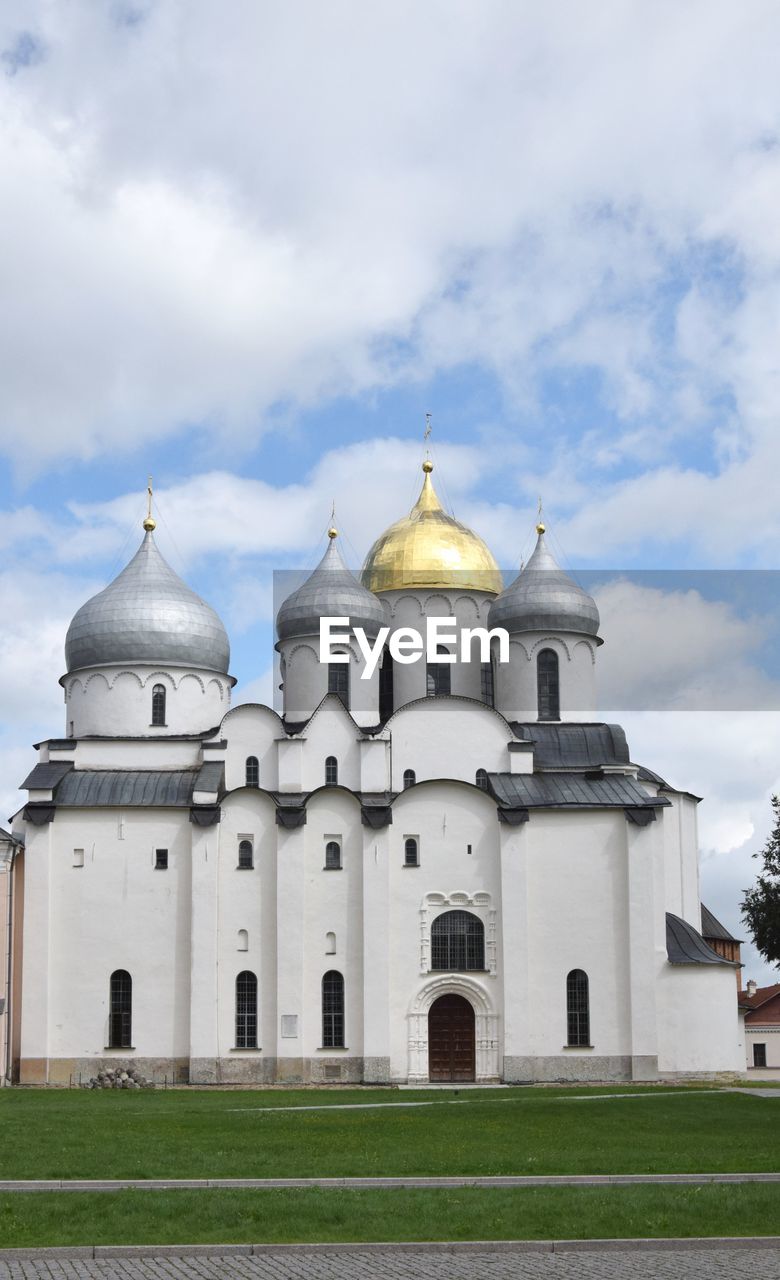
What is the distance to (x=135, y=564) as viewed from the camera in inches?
1988

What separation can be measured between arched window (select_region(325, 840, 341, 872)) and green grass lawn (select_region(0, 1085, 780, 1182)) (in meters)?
8.13

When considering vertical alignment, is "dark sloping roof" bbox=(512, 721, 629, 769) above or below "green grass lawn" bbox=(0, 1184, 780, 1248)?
above

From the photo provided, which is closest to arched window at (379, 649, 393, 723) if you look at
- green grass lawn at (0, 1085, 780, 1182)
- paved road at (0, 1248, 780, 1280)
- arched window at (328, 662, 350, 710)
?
arched window at (328, 662, 350, 710)

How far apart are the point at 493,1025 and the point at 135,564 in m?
18.0

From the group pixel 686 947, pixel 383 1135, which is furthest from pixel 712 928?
pixel 383 1135

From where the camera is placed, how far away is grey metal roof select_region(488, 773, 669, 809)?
146ft

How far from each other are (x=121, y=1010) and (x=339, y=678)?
11864mm

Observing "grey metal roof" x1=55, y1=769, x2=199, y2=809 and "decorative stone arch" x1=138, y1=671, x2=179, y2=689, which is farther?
"decorative stone arch" x1=138, y1=671, x2=179, y2=689

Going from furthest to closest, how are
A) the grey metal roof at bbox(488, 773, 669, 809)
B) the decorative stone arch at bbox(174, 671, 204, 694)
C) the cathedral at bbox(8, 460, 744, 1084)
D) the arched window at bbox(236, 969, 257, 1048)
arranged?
1. the decorative stone arch at bbox(174, 671, 204, 694)
2. the grey metal roof at bbox(488, 773, 669, 809)
3. the arched window at bbox(236, 969, 257, 1048)
4. the cathedral at bbox(8, 460, 744, 1084)

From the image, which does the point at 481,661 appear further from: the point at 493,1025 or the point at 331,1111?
the point at 331,1111

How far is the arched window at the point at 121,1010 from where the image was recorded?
43.8m

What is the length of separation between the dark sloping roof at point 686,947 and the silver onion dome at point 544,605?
31.1ft

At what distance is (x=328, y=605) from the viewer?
164 ft

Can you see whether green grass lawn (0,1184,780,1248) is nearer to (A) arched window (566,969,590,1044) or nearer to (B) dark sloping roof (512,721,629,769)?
(A) arched window (566,969,590,1044)
